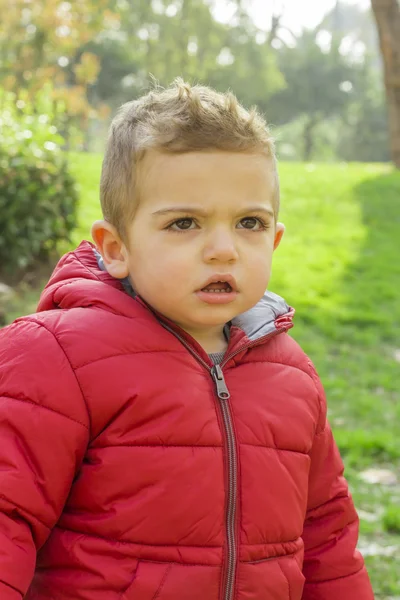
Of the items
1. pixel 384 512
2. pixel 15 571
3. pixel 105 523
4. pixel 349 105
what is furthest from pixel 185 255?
pixel 349 105

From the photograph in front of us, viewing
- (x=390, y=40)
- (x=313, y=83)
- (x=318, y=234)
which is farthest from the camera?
(x=313, y=83)

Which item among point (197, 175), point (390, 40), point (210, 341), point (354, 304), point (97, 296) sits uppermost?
point (390, 40)

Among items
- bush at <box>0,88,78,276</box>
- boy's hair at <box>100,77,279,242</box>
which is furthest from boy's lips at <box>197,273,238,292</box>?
bush at <box>0,88,78,276</box>

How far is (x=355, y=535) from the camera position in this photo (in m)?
2.00

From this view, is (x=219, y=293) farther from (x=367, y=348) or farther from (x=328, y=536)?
(x=367, y=348)

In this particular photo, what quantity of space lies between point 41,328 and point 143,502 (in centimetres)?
39

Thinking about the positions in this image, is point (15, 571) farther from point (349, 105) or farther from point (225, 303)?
point (349, 105)

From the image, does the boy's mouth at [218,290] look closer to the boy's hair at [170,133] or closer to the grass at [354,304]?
the boy's hair at [170,133]

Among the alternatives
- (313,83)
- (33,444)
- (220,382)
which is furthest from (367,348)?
(313,83)

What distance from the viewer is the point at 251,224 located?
179cm

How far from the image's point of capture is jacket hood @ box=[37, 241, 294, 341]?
5.82 feet

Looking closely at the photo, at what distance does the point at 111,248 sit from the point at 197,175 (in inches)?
11.6

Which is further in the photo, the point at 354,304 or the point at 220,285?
the point at 354,304

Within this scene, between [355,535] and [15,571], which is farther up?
[15,571]
